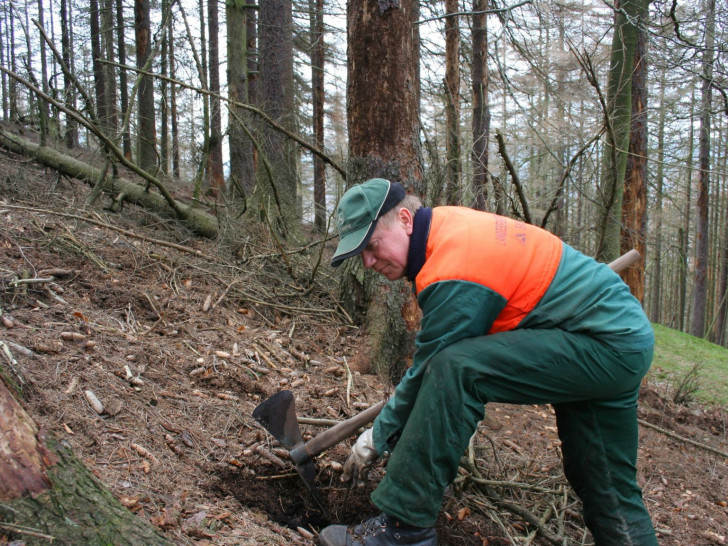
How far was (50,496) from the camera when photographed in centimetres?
162

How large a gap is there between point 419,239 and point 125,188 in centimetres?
511

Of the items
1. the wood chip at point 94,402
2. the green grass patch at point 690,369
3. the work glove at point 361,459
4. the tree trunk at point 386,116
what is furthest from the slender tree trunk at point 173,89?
the green grass patch at point 690,369

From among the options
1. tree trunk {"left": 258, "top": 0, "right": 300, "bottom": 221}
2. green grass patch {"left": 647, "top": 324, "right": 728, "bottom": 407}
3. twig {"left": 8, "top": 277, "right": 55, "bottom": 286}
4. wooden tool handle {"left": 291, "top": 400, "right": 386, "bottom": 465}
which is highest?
tree trunk {"left": 258, "top": 0, "right": 300, "bottom": 221}

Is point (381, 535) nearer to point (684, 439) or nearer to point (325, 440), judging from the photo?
point (325, 440)

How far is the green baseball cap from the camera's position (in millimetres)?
2045

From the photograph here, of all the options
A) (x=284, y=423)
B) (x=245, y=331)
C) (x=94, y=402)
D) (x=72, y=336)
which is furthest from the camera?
(x=245, y=331)

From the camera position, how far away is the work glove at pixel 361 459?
2361mm

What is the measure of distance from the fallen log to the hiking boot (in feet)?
Result: 14.8

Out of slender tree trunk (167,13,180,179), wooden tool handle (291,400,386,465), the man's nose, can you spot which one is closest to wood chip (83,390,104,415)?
wooden tool handle (291,400,386,465)

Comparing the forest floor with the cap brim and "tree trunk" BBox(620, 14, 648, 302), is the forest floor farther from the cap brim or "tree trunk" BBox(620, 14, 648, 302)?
"tree trunk" BBox(620, 14, 648, 302)

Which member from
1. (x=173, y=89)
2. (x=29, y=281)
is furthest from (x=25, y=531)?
(x=173, y=89)

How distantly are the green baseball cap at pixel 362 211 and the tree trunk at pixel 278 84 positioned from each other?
185 inches

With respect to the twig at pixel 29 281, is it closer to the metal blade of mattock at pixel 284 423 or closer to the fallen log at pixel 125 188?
the metal blade of mattock at pixel 284 423

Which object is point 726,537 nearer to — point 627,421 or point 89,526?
A: point 627,421
